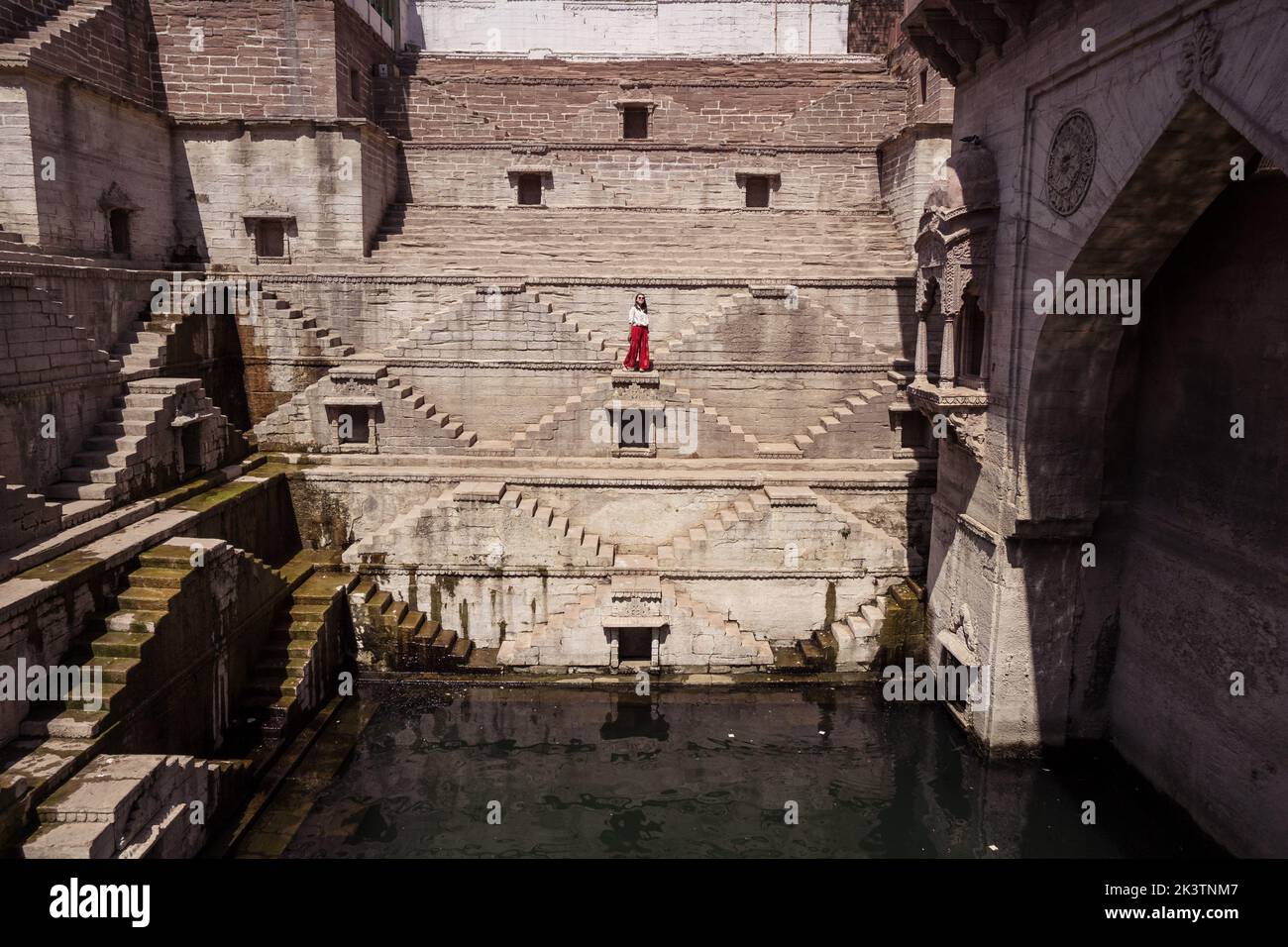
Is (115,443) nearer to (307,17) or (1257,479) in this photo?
(307,17)

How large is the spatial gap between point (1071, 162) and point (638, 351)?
29.7ft

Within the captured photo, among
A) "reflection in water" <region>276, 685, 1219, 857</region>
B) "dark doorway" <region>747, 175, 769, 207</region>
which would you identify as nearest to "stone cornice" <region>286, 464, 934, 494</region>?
"reflection in water" <region>276, 685, 1219, 857</region>

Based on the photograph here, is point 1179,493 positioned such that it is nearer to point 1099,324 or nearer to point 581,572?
point 1099,324

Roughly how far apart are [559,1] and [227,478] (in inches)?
730

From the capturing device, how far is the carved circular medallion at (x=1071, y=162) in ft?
32.9

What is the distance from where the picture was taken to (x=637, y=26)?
26453mm

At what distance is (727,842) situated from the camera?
446 inches

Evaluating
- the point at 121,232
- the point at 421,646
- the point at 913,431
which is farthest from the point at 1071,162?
the point at 121,232

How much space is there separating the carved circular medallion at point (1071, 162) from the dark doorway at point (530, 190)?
585 inches

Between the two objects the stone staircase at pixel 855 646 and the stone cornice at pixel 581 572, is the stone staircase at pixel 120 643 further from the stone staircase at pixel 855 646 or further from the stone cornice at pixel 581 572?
the stone staircase at pixel 855 646

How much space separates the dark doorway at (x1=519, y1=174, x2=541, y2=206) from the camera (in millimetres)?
22859

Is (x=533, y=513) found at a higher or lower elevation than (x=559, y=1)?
lower

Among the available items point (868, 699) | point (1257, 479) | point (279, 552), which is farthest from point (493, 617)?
point (1257, 479)

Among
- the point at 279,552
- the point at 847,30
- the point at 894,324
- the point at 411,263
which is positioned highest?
the point at 847,30
